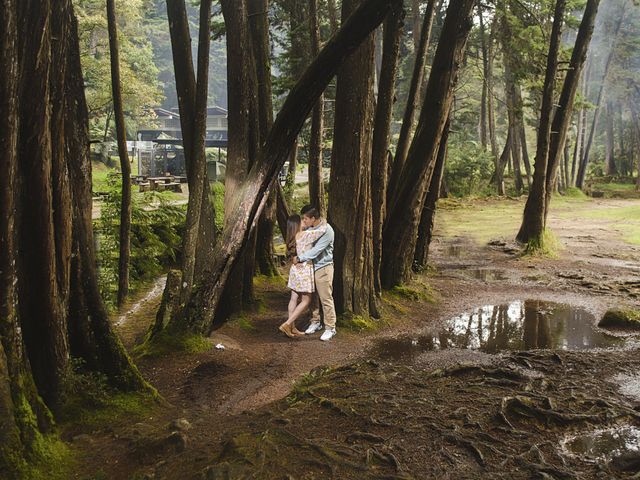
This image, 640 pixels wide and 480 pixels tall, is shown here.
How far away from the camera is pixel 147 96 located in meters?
33.7

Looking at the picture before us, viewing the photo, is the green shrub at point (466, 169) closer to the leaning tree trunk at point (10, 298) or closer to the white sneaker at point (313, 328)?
the white sneaker at point (313, 328)

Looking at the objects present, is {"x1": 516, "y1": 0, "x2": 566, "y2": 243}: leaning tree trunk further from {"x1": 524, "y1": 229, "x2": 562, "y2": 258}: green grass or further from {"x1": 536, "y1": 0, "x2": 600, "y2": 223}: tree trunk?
{"x1": 536, "y1": 0, "x2": 600, "y2": 223}: tree trunk

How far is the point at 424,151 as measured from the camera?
11.7 metres

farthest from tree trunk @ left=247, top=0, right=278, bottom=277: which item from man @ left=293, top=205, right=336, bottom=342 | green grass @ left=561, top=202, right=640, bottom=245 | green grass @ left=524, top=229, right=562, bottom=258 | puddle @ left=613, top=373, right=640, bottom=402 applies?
green grass @ left=561, top=202, right=640, bottom=245

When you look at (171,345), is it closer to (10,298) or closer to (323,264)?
(323,264)

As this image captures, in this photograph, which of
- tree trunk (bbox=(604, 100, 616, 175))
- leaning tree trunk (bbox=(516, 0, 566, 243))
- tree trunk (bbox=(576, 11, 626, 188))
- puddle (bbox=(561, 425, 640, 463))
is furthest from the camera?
tree trunk (bbox=(604, 100, 616, 175))

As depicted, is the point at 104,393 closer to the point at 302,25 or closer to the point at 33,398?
the point at 33,398

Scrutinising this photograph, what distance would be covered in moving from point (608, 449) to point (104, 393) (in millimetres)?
4271

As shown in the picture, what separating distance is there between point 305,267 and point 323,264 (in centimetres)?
26

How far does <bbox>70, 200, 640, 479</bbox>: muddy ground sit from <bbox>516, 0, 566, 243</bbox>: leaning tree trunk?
631 centimetres

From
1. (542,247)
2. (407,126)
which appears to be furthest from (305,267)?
(542,247)

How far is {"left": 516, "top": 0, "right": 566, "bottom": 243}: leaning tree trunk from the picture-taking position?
1587 cm

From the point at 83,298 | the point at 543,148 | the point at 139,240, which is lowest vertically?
the point at 139,240

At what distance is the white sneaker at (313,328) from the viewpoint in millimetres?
9297
